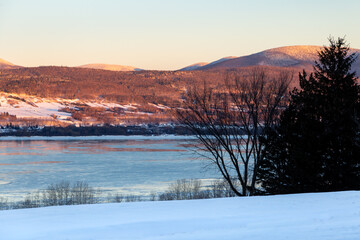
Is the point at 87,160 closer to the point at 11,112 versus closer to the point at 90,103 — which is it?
the point at 11,112

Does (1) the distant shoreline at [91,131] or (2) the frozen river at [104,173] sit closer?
(2) the frozen river at [104,173]

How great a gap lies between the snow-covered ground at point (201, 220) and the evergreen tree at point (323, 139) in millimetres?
5758

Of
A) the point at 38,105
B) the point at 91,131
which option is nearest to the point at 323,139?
the point at 91,131

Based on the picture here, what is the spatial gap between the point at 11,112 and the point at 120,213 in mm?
162138

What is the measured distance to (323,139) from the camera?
19.5 meters

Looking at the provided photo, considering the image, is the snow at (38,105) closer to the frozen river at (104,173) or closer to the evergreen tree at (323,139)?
the frozen river at (104,173)

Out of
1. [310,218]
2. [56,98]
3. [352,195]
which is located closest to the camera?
[310,218]

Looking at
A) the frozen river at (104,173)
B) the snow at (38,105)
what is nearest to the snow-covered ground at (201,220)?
the frozen river at (104,173)

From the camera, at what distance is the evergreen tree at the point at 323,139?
19062mm

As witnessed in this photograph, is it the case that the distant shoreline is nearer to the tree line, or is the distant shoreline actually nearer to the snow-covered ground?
the tree line

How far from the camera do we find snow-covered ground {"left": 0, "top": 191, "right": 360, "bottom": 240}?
9.07m

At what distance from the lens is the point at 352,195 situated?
513 inches

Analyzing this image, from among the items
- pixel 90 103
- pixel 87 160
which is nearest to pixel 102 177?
pixel 87 160

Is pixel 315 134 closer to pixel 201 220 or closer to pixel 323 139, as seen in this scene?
pixel 323 139
